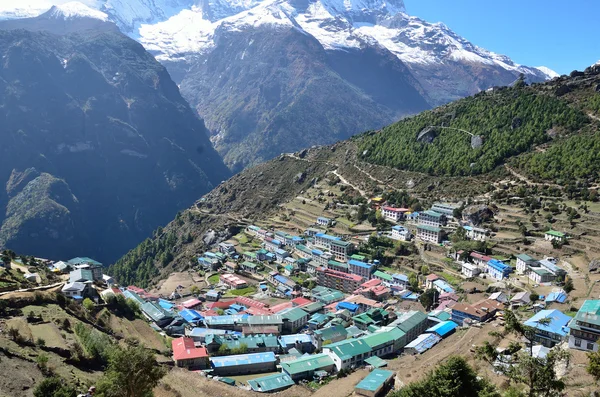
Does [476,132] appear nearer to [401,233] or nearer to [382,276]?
[401,233]

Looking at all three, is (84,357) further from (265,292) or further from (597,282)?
(597,282)

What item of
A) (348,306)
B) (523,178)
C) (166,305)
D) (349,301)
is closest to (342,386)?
(348,306)

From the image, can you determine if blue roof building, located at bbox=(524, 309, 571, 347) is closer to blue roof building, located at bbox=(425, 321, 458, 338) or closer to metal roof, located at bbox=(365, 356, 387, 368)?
blue roof building, located at bbox=(425, 321, 458, 338)

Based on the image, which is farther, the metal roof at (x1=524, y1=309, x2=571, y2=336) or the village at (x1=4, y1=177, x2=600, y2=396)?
the village at (x1=4, y1=177, x2=600, y2=396)

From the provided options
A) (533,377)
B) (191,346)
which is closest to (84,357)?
(191,346)

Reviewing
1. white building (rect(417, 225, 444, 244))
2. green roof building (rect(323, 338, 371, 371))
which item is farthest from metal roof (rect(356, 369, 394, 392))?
white building (rect(417, 225, 444, 244))

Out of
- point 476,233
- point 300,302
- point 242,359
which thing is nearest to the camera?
point 242,359
